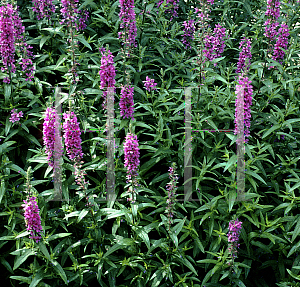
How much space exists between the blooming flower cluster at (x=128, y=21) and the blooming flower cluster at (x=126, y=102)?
107cm

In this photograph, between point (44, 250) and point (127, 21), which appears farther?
point (127, 21)

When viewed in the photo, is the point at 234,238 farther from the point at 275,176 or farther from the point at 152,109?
the point at 152,109

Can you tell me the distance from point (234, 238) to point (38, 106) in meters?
3.40

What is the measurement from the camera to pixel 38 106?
253 inches

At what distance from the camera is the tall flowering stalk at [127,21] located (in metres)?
6.01

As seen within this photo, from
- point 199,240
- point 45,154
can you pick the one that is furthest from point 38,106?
point 199,240

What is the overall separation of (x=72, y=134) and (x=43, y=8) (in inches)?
115

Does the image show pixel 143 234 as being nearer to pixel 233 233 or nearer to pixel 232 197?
pixel 233 233

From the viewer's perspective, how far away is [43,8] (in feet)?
22.6

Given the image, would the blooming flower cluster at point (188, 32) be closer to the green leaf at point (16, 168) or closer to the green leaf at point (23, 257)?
the green leaf at point (16, 168)

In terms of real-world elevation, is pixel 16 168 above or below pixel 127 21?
below

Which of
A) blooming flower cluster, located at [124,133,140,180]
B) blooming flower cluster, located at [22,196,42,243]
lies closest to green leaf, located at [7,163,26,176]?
blooming flower cluster, located at [22,196,42,243]

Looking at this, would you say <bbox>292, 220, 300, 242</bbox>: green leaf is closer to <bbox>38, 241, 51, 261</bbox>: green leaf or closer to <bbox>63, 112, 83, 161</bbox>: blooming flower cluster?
<bbox>63, 112, 83, 161</bbox>: blooming flower cluster

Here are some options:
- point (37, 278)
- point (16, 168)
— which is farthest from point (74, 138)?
point (37, 278)
